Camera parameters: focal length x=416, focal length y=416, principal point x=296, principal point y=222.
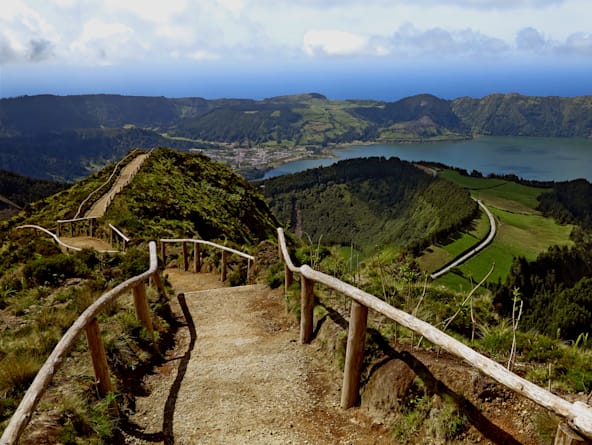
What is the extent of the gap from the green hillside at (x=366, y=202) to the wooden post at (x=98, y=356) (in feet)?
392

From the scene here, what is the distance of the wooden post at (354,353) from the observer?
5043 mm

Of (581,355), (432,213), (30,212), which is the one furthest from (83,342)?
(432,213)

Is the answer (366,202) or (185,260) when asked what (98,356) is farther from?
(366,202)

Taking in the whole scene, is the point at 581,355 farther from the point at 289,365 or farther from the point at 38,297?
the point at 38,297

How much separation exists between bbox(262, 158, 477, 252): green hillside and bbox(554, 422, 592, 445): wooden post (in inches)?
4746

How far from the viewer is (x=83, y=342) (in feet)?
22.0

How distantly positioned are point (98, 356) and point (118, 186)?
32785 millimetres

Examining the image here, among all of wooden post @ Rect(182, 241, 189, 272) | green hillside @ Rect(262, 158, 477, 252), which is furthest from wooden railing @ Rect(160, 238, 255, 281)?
green hillside @ Rect(262, 158, 477, 252)

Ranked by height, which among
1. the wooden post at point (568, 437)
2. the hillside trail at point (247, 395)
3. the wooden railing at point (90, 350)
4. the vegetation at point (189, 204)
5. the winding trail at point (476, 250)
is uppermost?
the wooden post at point (568, 437)

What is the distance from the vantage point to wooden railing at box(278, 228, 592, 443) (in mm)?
2797

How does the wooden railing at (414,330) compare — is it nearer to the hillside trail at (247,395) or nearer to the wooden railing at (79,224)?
the hillside trail at (247,395)

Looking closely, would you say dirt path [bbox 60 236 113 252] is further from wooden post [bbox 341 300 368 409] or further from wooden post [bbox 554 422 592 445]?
wooden post [bbox 554 422 592 445]

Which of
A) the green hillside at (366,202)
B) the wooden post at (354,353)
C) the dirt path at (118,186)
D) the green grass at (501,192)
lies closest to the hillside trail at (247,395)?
the wooden post at (354,353)

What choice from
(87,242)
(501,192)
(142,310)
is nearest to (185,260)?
(142,310)
